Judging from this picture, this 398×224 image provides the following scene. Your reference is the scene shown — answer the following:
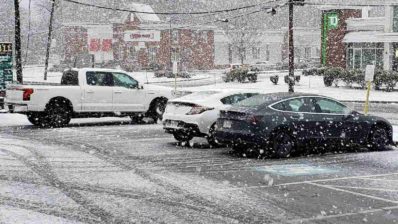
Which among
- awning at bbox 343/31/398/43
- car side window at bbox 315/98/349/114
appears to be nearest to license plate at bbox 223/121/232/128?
car side window at bbox 315/98/349/114

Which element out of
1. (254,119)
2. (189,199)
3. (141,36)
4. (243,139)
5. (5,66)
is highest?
(141,36)

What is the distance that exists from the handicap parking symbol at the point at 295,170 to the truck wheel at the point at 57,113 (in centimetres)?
925

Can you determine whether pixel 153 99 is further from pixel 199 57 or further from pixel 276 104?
pixel 199 57

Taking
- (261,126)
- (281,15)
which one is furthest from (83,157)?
(281,15)

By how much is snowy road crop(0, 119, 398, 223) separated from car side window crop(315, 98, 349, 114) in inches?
39.3

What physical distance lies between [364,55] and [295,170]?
43.9 meters

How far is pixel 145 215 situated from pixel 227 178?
3.07 meters

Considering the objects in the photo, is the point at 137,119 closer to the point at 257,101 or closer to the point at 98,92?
the point at 98,92

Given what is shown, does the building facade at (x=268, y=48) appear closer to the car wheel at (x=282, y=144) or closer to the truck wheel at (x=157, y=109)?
the truck wheel at (x=157, y=109)

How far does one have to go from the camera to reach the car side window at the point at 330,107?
14.5 m

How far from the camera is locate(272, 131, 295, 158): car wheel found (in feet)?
44.8

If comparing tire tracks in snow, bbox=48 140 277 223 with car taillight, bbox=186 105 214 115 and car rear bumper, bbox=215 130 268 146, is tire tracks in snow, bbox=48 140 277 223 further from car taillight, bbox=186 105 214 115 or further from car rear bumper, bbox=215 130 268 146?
car taillight, bbox=186 105 214 115

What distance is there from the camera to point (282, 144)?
45.1 ft

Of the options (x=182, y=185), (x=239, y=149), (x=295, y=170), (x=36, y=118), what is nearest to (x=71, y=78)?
(x=36, y=118)
